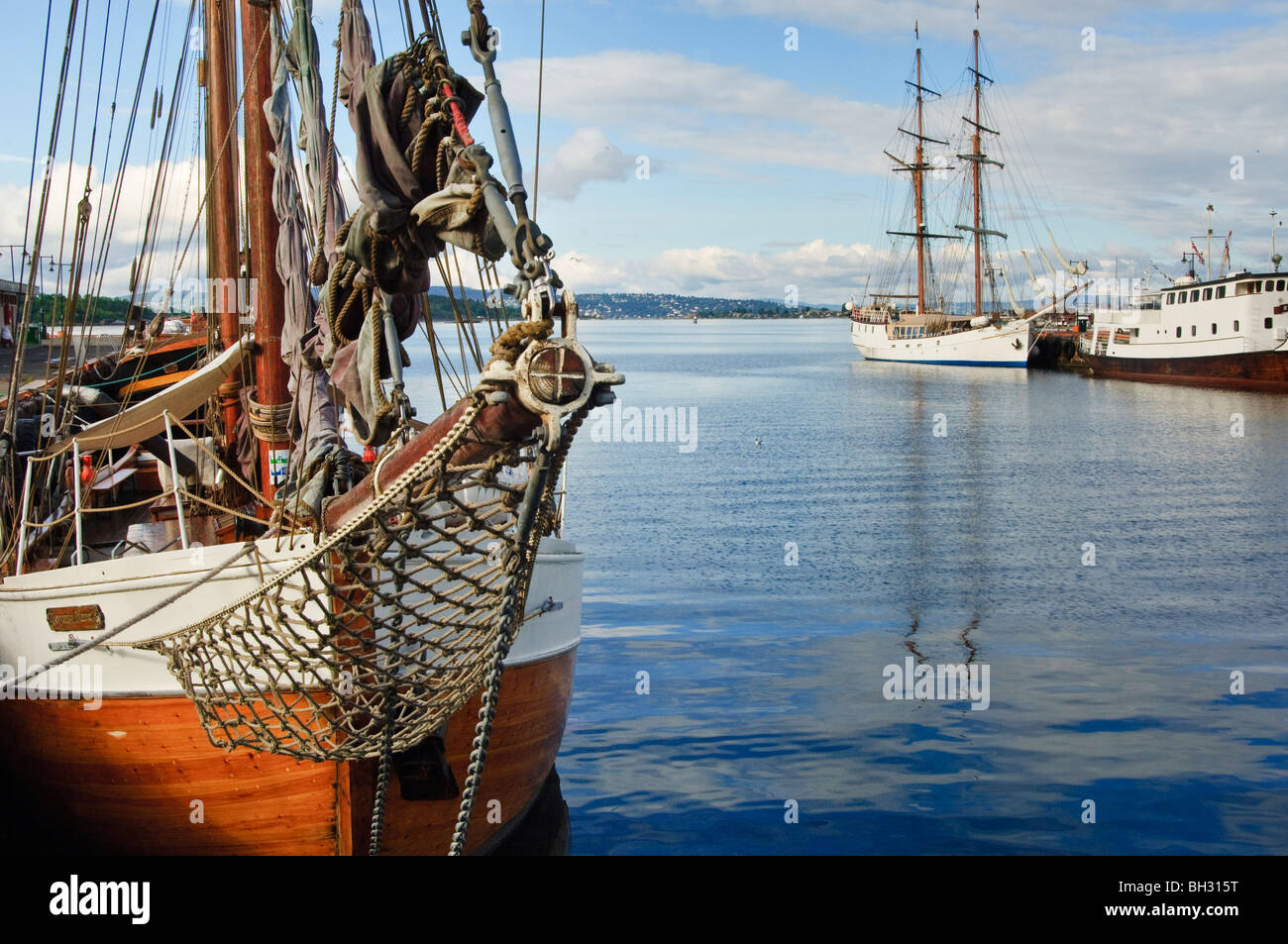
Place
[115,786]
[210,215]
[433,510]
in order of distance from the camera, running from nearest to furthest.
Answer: [433,510]
[115,786]
[210,215]

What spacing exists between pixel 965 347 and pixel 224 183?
77375 millimetres

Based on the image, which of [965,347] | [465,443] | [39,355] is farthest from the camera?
[965,347]

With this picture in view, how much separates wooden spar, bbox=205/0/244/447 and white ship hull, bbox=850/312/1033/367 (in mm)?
73972

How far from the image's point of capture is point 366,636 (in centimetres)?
811

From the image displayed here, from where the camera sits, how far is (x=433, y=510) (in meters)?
8.75

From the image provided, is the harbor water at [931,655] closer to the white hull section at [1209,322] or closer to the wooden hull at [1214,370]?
the wooden hull at [1214,370]

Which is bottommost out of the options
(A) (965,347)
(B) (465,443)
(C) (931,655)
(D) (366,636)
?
→ (C) (931,655)

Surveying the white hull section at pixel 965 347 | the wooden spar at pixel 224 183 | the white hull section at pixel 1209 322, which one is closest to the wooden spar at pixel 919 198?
the white hull section at pixel 965 347

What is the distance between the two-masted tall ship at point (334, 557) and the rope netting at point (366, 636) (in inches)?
1.2

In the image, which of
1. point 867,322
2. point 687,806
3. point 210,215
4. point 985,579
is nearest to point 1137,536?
point 985,579

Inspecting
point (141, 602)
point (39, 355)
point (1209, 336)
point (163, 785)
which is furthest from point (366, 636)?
point (1209, 336)

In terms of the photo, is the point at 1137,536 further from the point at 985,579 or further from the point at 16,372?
the point at 16,372

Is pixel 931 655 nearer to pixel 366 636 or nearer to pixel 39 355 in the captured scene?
pixel 366 636

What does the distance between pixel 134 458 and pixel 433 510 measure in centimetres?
725
